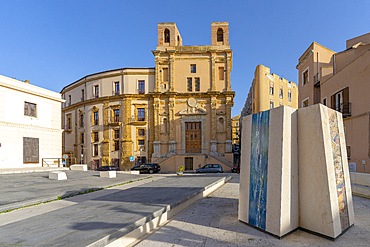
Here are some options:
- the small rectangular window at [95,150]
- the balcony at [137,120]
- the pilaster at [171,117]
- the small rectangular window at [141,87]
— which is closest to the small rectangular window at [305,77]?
the pilaster at [171,117]

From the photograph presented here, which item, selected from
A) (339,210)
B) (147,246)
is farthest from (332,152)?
(147,246)

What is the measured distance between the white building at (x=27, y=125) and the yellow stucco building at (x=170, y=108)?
10890 millimetres

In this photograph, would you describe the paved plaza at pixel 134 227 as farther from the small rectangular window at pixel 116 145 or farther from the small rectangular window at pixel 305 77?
the small rectangular window at pixel 116 145

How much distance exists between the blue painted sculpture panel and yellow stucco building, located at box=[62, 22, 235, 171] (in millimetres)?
26653

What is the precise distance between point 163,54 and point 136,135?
1284 centimetres

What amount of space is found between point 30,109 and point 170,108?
57.0 feet

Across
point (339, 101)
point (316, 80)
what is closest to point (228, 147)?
point (316, 80)

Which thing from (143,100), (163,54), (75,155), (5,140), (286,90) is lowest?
(75,155)

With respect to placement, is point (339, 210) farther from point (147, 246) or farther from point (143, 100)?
point (143, 100)

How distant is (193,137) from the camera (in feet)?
113

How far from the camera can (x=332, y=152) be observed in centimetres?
559

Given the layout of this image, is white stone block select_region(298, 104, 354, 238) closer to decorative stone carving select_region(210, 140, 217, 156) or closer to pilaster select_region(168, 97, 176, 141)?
decorative stone carving select_region(210, 140, 217, 156)

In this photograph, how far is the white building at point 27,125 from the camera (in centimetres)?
2062

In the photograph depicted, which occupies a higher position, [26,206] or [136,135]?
[136,135]
